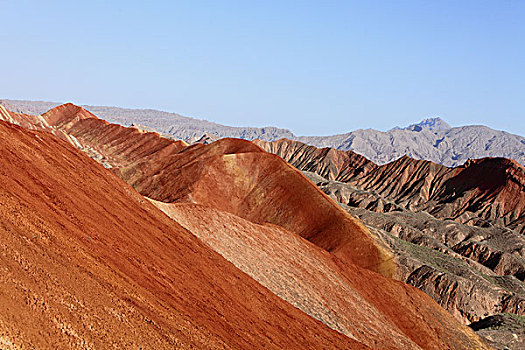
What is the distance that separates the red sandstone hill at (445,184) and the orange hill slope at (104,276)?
3204 inches

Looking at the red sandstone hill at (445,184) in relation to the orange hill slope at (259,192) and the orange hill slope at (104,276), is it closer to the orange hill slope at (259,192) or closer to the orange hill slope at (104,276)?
the orange hill slope at (259,192)

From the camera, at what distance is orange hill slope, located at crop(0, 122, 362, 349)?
14.5 m

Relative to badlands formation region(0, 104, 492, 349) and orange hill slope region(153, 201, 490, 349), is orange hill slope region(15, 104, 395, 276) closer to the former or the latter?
badlands formation region(0, 104, 492, 349)

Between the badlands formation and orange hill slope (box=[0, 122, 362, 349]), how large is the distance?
2.6 inches

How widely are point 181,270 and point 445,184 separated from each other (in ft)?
378

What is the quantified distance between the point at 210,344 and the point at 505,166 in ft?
386

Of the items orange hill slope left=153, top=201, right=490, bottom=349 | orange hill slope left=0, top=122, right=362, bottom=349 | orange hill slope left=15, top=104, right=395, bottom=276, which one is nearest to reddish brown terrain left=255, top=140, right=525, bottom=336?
orange hill slope left=15, top=104, right=395, bottom=276

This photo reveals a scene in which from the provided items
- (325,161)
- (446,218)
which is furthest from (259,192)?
(325,161)

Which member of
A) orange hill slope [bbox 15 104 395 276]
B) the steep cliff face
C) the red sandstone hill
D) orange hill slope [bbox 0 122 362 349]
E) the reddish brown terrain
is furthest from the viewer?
the steep cliff face

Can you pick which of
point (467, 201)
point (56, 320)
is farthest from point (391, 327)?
point (467, 201)

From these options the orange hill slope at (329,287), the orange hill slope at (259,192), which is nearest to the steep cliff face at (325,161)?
the orange hill slope at (259,192)

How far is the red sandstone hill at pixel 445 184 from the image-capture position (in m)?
111

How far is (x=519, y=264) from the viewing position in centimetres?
7319

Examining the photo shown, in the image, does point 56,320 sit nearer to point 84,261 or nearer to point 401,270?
point 84,261
